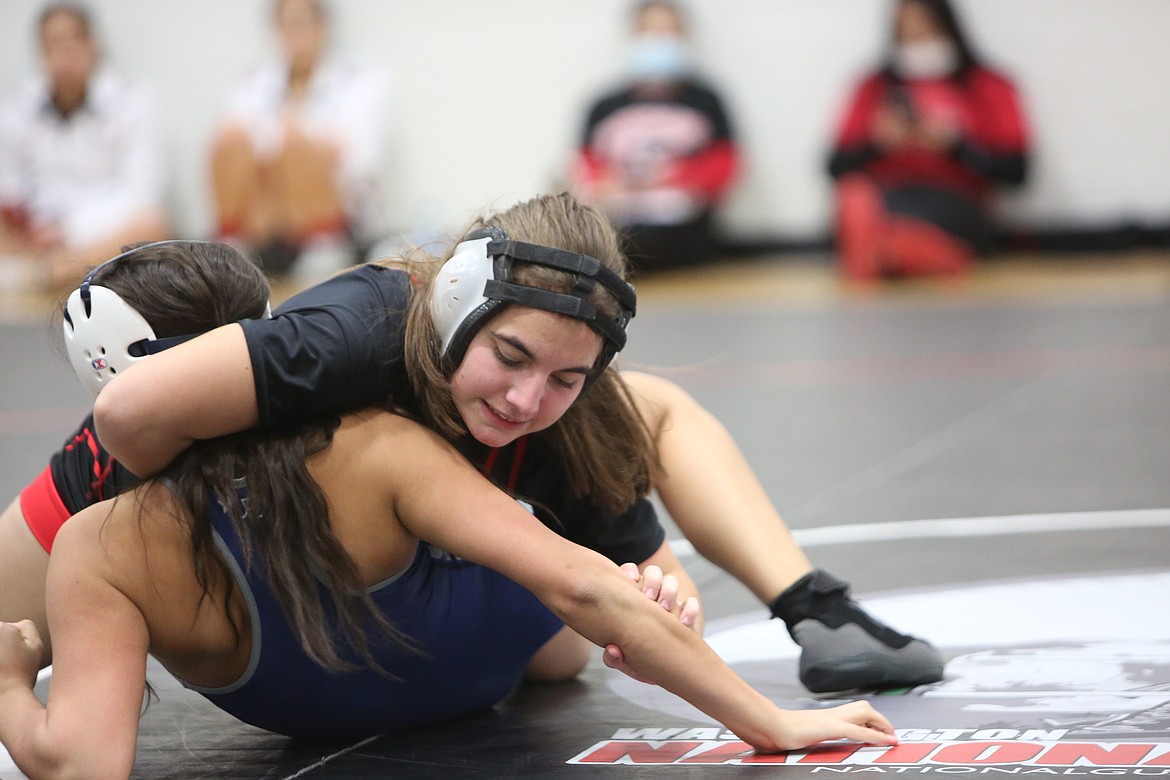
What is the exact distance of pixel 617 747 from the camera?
6.43 feet

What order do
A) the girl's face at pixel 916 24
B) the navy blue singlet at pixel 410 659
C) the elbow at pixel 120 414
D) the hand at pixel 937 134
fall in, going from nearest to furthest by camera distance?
the elbow at pixel 120 414
the navy blue singlet at pixel 410 659
the hand at pixel 937 134
the girl's face at pixel 916 24

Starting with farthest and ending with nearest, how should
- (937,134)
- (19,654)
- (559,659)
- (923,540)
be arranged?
(937,134), (923,540), (559,659), (19,654)

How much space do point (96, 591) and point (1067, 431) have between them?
2.92 m

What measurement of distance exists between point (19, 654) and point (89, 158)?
23.1 ft

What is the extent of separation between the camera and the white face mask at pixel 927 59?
7852mm

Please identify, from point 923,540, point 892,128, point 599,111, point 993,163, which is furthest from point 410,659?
point 599,111

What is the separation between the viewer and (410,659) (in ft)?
6.55

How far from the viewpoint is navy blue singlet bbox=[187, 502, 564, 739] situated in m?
1.89

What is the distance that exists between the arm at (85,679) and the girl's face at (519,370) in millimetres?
460

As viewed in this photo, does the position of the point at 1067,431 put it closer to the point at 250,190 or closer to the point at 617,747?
the point at 617,747

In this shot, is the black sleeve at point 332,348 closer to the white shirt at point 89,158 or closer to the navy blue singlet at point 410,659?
the navy blue singlet at point 410,659

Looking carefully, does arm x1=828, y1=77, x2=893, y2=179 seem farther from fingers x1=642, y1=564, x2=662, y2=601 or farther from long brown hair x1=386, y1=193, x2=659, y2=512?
fingers x1=642, y1=564, x2=662, y2=601

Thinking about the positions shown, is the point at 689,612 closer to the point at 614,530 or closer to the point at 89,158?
the point at 614,530

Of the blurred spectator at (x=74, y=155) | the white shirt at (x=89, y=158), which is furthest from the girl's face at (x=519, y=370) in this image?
the white shirt at (x=89, y=158)
